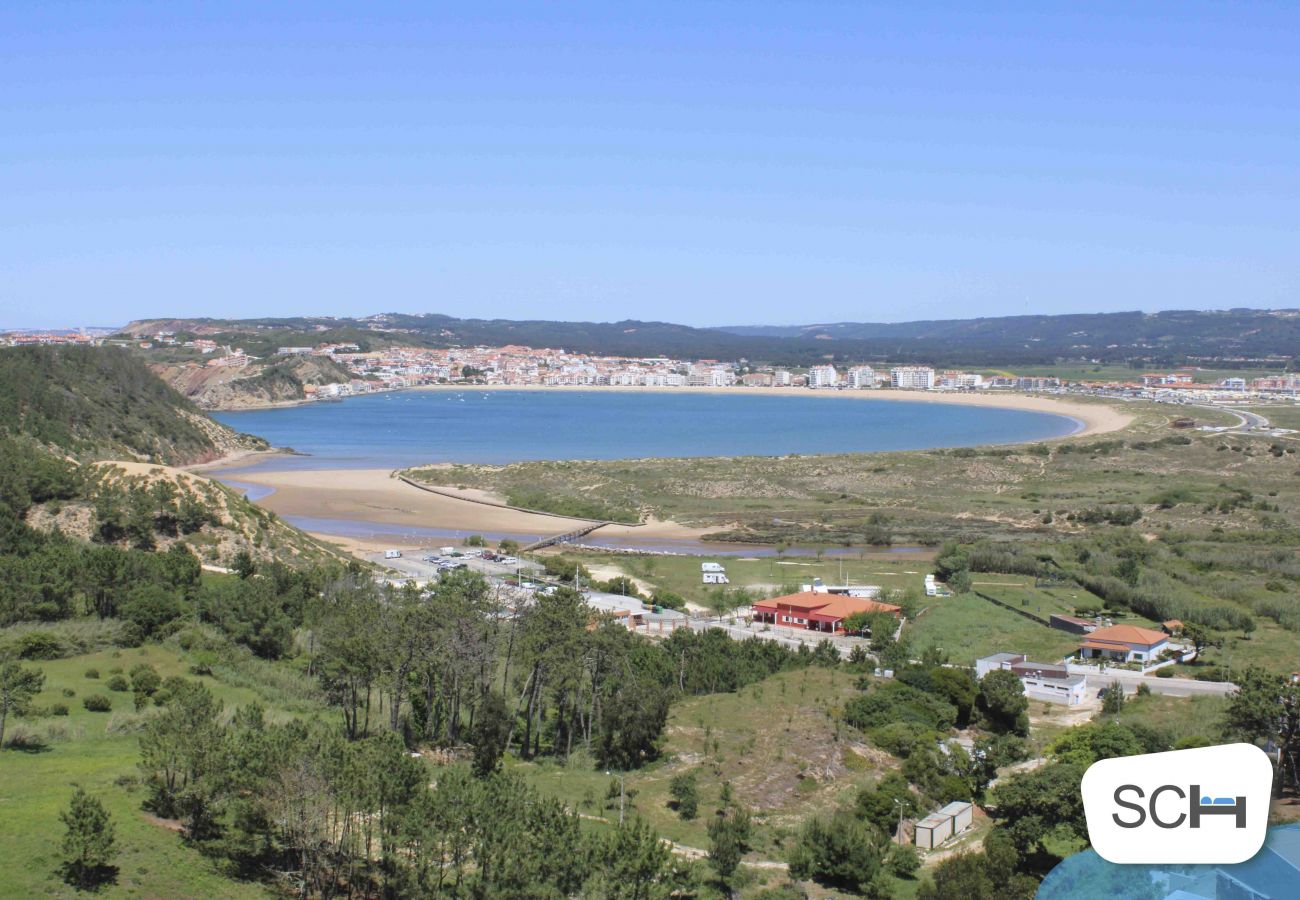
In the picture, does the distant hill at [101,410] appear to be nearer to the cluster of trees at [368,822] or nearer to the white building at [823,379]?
the cluster of trees at [368,822]

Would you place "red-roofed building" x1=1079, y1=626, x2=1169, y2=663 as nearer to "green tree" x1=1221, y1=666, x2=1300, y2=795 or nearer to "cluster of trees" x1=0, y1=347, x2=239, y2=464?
"green tree" x1=1221, y1=666, x2=1300, y2=795

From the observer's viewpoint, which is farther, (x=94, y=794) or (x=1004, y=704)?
(x=1004, y=704)

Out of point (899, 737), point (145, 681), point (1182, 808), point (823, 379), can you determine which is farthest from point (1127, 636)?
point (823, 379)

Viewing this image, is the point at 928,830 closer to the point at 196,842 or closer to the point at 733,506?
the point at 196,842

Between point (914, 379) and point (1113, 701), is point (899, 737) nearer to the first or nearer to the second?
point (1113, 701)

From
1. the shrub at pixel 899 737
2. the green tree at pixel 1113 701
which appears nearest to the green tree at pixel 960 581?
the green tree at pixel 1113 701

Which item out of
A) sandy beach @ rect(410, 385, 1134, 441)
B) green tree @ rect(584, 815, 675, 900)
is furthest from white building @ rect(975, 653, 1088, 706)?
sandy beach @ rect(410, 385, 1134, 441)

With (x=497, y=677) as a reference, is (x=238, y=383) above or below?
above
